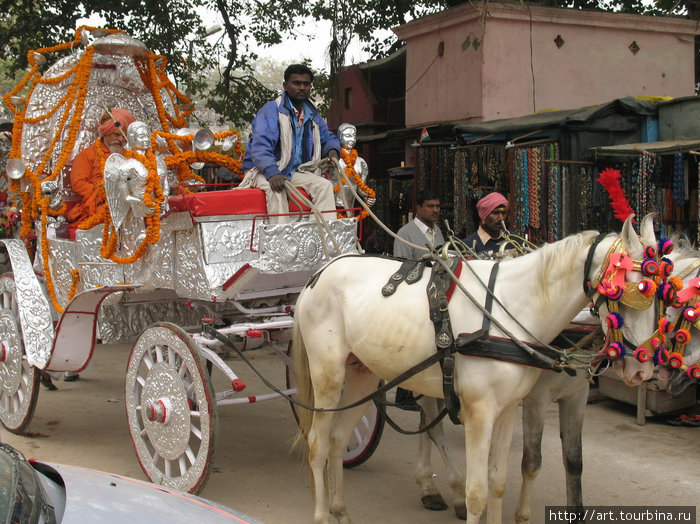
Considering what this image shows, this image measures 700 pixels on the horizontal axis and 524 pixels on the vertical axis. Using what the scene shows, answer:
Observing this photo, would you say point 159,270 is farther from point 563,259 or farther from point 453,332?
point 563,259

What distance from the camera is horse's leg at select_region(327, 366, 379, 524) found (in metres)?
4.17

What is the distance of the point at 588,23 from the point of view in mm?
9812

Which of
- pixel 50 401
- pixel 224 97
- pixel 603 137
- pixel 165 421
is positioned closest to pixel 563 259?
pixel 165 421

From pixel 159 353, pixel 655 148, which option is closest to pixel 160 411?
pixel 159 353

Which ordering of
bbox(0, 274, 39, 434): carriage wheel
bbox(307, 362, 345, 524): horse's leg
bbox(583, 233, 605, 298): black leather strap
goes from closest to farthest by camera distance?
bbox(583, 233, 605, 298): black leather strap
bbox(307, 362, 345, 524): horse's leg
bbox(0, 274, 39, 434): carriage wheel

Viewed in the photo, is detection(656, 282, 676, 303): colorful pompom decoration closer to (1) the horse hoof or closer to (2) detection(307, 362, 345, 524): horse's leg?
(2) detection(307, 362, 345, 524): horse's leg

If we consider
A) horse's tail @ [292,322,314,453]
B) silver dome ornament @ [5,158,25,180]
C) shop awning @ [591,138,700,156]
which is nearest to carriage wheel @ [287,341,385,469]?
horse's tail @ [292,322,314,453]

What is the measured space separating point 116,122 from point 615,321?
13.3ft

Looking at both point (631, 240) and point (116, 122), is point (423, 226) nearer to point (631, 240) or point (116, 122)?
point (116, 122)

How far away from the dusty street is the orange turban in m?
2.43

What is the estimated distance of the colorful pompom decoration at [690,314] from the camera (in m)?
2.90

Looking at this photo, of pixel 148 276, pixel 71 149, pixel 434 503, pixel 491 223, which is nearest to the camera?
pixel 434 503

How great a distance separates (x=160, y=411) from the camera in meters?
4.43

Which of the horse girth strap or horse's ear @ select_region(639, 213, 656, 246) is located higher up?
horse's ear @ select_region(639, 213, 656, 246)
